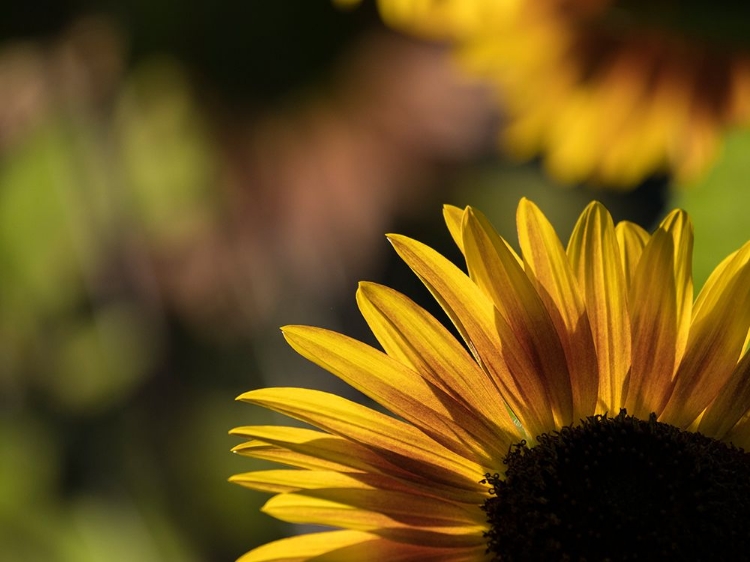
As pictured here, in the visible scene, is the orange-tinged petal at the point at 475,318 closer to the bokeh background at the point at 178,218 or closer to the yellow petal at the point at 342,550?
the yellow petal at the point at 342,550

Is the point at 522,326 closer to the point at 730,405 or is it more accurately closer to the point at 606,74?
the point at 730,405

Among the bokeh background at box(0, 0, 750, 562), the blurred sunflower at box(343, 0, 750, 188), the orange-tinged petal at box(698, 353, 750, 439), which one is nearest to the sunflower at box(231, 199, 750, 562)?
the orange-tinged petal at box(698, 353, 750, 439)

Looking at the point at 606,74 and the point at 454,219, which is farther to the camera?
the point at 606,74

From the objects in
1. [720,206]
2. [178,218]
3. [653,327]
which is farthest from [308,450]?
[178,218]

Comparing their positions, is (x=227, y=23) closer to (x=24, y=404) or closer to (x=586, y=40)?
(x=24, y=404)

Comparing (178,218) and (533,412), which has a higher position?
(178,218)

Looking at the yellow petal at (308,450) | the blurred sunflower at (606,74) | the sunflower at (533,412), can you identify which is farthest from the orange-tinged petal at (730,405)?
the blurred sunflower at (606,74)

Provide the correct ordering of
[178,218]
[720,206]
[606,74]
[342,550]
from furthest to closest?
[178,218] < [606,74] < [720,206] < [342,550]
